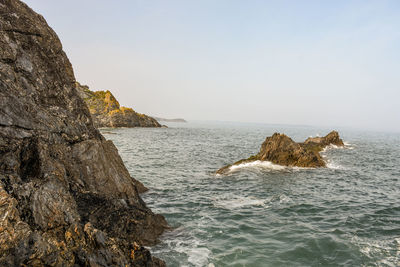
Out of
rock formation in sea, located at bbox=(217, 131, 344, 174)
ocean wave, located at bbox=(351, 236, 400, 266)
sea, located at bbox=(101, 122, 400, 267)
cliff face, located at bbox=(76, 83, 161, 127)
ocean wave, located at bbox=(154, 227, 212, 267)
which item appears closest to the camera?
ocean wave, located at bbox=(154, 227, 212, 267)

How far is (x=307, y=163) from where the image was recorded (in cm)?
3105

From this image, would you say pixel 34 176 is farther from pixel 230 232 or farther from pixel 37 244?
pixel 230 232

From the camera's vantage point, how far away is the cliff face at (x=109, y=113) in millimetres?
105000

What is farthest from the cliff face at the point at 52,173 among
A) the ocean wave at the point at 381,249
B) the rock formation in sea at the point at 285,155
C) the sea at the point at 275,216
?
the rock formation in sea at the point at 285,155

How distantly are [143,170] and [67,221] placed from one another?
20612mm

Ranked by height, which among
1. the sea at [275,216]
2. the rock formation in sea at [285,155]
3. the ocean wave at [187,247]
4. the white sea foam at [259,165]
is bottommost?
the ocean wave at [187,247]

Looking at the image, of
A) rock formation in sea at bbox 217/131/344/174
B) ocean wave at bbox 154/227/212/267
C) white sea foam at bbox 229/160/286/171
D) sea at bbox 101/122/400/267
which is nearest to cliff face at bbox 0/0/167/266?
ocean wave at bbox 154/227/212/267

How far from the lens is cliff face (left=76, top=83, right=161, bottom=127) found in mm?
105000

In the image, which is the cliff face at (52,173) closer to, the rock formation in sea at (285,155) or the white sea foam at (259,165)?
the white sea foam at (259,165)

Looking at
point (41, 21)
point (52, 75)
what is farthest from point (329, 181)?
point (41, 21)

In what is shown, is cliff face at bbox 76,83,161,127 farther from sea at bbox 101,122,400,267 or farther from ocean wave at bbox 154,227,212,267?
ocean wave at bbox 154,227,212,267

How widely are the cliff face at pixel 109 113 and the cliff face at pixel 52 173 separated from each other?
303 ft

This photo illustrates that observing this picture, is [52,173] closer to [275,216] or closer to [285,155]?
[275,216]

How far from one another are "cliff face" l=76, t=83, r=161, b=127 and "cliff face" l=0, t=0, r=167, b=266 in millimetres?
92445
